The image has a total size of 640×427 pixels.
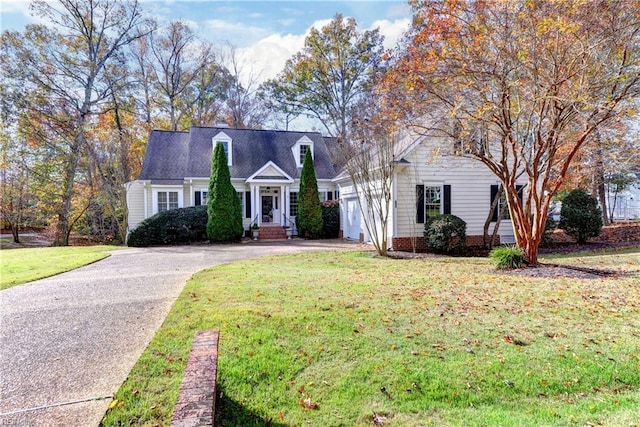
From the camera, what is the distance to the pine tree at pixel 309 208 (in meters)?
18.3

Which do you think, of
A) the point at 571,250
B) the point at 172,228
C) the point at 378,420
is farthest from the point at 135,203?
the point at 571,250

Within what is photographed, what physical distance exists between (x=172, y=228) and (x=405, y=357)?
14.7 meters

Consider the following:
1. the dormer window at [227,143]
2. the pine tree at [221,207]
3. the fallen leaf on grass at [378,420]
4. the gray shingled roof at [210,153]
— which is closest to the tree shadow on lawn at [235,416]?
the fallen leaf on grass at [378,420]

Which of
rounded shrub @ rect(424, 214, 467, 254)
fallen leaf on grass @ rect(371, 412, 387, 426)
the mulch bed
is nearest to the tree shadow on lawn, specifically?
fallen leaf on grass @ rect(371, 412, 387, 426)

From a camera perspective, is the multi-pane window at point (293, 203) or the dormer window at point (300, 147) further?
the dormer window at point (300, 147)

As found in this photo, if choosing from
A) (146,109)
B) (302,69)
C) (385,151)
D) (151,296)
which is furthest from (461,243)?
(146,109)

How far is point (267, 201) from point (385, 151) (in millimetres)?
10386

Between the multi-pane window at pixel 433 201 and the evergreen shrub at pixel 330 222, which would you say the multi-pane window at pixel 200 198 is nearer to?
the evergreen shrub at pixel 330 222

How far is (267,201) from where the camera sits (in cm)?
2038

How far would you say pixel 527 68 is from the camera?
25.6 feet

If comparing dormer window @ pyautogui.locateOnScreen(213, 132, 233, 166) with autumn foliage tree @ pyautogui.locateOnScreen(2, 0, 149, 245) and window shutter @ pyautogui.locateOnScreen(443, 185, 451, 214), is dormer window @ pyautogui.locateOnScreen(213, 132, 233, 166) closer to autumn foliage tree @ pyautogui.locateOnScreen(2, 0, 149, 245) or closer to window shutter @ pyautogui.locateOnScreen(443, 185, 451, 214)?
autumn foliage tree @ pyautogui.locateOnScreen(2, 0, 149, 245)

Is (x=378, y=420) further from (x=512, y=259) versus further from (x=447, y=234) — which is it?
(x=447, y=234)

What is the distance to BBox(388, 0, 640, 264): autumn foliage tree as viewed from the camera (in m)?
7.13

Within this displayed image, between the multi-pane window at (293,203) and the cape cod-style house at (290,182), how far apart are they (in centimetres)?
6
